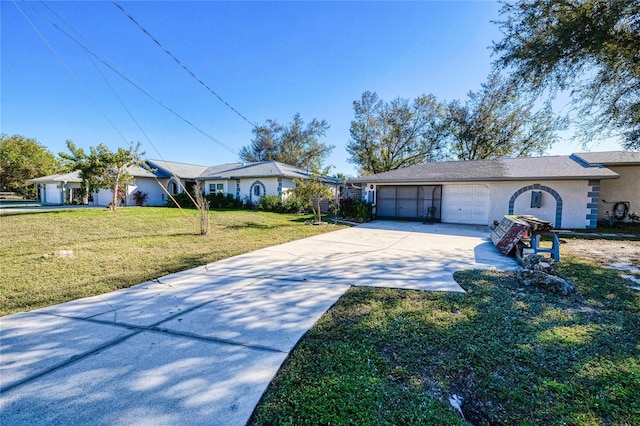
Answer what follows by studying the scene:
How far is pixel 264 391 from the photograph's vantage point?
6.55ft

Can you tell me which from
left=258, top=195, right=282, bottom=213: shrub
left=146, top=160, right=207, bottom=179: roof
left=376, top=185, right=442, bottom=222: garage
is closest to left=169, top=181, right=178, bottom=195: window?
left=146, top=160, right=207, bottom=179: roof

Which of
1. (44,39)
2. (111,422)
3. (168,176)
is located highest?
(44,39)

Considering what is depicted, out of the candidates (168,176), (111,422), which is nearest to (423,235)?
(111,422)

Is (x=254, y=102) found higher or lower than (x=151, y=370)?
higher

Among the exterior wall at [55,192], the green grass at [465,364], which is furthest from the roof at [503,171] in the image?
the exterior wall at [55,192]

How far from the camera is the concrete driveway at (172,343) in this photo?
1.85 m

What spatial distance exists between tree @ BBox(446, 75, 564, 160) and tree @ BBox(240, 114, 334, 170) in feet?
49.3

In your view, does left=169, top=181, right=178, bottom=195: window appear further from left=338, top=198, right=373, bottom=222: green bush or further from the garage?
the garage

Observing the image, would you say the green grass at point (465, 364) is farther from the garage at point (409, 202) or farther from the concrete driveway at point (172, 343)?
the garage at point (409, 202)

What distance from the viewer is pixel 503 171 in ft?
43.1

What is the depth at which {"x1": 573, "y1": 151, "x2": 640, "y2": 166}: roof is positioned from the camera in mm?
13398

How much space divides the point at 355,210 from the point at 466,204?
5761 mm

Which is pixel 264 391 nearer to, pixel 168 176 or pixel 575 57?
pixel 575 57

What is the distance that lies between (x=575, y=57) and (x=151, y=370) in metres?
12.2
